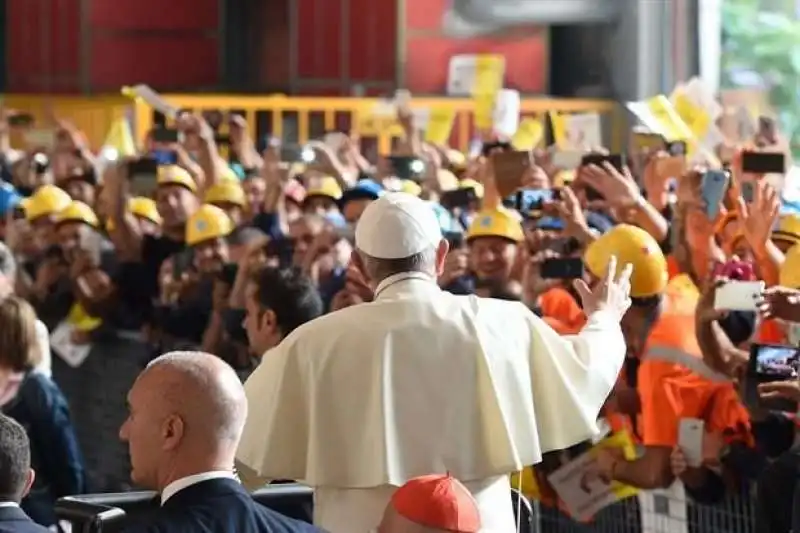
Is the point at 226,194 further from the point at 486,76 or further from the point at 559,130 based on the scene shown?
the point at 486,76

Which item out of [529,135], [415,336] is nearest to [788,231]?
[415,336]

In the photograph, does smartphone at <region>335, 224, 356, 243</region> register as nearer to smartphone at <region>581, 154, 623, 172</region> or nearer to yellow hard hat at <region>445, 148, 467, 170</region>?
smartphone at <region>581, 154, 623, 172</region>

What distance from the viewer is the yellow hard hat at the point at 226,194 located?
11.1 m

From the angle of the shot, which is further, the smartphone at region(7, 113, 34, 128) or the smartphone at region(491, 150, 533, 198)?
the smartphone at region(7, 113, 34, 128)

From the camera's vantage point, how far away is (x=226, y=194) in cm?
1113

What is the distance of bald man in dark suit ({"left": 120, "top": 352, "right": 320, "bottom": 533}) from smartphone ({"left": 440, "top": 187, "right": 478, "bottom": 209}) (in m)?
5.44

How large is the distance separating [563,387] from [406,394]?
1.54ft

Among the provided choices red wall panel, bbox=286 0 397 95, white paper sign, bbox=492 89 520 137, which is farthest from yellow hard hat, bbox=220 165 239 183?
red wall panel, bbox=286 0 397 95

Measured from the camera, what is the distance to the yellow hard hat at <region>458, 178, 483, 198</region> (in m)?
10.6

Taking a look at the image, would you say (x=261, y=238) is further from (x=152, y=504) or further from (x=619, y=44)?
(x=619, y=44)

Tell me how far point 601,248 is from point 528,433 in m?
1.80

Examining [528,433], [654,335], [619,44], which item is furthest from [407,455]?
[619,44]

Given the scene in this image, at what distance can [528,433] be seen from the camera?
18.8 ft

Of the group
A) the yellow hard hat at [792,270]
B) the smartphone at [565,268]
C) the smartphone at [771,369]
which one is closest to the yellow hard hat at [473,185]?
the smartphone at [565,268]
